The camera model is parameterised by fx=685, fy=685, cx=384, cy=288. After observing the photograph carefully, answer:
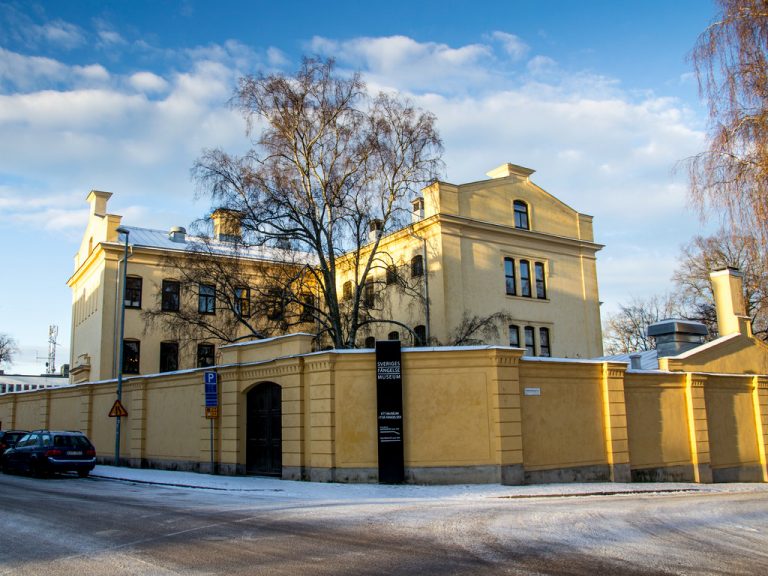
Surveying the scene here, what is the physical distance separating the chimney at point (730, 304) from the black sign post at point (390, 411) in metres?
17.5

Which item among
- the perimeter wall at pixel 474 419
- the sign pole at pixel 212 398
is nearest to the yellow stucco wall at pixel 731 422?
the perimeter wall at pixel 474 419

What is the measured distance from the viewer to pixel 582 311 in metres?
38.9

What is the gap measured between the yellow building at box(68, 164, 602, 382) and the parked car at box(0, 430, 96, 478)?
9253 millimetres

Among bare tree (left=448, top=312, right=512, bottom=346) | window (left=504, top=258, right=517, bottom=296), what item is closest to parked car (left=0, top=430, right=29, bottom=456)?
bare tree (left=448, top=312, right=512, bottom=346)

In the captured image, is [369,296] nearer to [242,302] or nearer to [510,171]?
[242,302]

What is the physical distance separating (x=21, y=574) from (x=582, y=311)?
34.9 metres

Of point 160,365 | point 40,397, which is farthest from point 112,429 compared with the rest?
point 160,365

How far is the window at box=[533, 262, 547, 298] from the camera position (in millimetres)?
37656

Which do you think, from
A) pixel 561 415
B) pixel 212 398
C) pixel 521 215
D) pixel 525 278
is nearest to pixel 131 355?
pixel 212 398

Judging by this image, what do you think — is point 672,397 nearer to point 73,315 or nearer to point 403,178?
point 403,178

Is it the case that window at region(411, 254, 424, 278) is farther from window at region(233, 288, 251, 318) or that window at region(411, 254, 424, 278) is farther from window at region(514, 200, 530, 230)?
window at region(233, 288, 251, 318)

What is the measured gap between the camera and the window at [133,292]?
40219 mm

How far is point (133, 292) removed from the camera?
40469 mm

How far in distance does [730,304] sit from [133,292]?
31.6 meters
